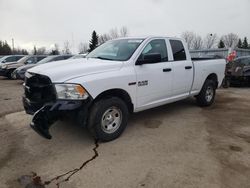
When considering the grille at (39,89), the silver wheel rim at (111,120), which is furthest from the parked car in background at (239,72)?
the grille at (39,89)

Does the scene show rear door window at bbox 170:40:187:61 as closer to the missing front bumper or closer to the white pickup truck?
the white pickup truck

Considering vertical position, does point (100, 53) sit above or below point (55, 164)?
above

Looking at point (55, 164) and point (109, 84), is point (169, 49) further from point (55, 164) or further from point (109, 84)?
point (55, 164)

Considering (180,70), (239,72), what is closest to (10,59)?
(239,72)

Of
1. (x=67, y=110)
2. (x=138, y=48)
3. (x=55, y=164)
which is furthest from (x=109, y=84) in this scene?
(x=55, y=164)

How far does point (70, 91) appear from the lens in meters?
3.87

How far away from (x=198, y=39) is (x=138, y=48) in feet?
237

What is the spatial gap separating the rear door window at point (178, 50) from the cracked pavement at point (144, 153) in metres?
1.45

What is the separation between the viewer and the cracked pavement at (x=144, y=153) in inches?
127

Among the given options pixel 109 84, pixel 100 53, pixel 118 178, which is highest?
pixel 100 53

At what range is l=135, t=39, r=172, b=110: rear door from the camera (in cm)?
481

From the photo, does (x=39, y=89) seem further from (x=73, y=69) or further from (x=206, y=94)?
(x=206, y=94)

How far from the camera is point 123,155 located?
3.90 m

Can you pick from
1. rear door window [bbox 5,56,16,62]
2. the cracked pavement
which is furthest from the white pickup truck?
rear door window [bbox 5,56,16,62]
